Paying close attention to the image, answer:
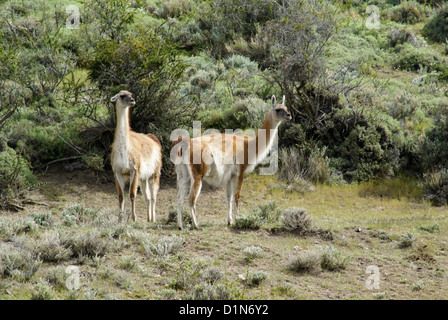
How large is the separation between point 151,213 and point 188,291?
150 inches

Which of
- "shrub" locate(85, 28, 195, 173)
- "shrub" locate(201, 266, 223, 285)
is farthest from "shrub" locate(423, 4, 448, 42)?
"shrub" locate(201, 266, 223, 285)

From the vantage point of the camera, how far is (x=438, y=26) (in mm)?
21266

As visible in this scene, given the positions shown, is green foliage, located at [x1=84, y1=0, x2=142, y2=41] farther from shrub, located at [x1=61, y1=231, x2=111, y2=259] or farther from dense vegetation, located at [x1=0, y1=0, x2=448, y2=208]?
shrub, located at [x1=61, y1=231, x2=111, y2=259]

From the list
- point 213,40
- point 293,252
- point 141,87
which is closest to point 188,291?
point 293,252

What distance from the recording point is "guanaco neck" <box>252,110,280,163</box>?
985 cm

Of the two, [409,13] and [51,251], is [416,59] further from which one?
[51,251]

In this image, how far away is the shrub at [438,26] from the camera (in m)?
20.9

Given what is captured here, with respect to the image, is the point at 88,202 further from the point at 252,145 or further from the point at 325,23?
the point at 325,23

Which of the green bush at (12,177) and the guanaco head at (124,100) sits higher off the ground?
the guanaco head at (124,100)

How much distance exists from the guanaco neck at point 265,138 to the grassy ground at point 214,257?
152cm

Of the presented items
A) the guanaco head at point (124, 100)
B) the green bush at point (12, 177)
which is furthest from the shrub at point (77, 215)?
the guanaco head at point (124, 100)

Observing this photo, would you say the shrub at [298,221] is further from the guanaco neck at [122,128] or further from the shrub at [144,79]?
the shrub at [144,79]

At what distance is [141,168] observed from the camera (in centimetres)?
966

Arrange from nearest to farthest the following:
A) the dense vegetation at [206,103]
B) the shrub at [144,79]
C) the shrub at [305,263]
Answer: the shrub at [305,263]
the shrub at [144,79]
the dense vegetation at [206,103]
